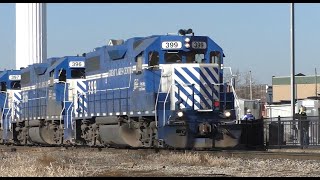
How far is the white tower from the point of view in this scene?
62406 mm

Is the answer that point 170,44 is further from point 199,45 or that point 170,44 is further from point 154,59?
point 199,45

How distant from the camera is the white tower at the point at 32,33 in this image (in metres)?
62.4

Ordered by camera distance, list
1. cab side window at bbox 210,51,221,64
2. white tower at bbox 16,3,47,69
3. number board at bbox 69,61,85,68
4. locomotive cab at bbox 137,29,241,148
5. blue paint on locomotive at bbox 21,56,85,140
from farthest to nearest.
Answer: white tower at bbox 16,3,47,69 < number board at bbox 69,61,85,68 < blue paint on locomotive at bbox 21,56,85,140 < cab side window at bbox 210,51,221,64 < locomotive cab at bbox 137,29,241,148

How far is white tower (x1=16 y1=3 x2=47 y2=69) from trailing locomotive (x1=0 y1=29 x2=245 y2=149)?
1386 inches

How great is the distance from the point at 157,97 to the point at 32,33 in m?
43.8

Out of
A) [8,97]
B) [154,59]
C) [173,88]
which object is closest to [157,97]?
[173,88]

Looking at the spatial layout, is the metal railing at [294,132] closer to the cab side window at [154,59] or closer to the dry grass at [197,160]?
the cab side window at [154,59]

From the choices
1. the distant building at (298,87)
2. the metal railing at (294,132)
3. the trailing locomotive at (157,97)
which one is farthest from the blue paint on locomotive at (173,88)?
the distant building at (298,87)

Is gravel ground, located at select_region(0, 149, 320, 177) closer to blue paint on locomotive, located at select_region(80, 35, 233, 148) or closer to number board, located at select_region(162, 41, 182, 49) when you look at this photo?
blue paint on locomotive, located at select_region(80, 35, 233, 148)

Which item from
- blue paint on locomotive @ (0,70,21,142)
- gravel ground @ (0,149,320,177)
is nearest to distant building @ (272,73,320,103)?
blue paint on locomotive @ (0,70,21,142)

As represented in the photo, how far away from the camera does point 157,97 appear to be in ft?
70.0

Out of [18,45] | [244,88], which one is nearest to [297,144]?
[18,45]

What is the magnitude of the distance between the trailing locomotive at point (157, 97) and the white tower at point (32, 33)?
3519 centimetres

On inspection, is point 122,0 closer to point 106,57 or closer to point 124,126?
point 124,126
